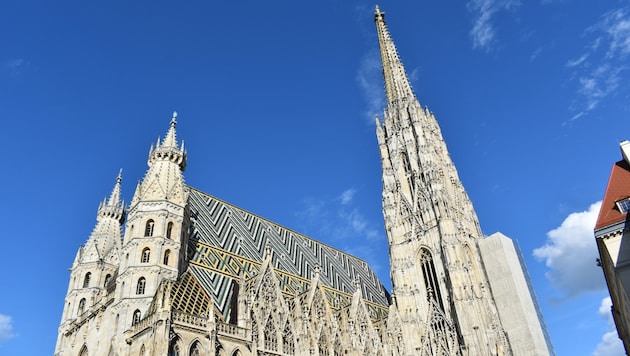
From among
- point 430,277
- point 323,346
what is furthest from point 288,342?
point 430,277

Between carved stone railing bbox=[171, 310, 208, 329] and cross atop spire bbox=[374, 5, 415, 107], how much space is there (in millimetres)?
39816

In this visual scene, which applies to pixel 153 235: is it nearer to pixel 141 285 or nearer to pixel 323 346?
pixel 141 285

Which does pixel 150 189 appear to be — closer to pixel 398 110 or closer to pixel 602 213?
pixel 602 213

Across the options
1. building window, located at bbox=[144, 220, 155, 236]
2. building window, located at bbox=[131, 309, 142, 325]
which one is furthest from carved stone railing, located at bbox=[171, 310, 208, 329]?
building window, located at bbox=[144, 220, 155, 236]

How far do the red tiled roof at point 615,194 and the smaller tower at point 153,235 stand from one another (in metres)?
24.1

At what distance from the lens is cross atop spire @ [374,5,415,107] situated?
6050cm

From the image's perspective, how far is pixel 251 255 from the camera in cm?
4056

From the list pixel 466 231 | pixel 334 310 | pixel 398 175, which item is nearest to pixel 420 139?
pixel 398 175

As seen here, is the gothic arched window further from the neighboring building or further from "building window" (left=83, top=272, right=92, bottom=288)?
the neighboring building

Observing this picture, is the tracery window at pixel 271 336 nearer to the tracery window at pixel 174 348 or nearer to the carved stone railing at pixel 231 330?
the carved stone railing at pixel 231 330

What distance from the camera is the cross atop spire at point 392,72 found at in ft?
198

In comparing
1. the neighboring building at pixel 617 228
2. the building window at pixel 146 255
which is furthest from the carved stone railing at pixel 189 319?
the neighboring building at pixel 617 228

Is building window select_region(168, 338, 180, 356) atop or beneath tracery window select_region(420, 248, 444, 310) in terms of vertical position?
beneath

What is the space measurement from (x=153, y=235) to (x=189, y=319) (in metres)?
7.06
